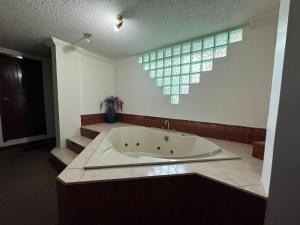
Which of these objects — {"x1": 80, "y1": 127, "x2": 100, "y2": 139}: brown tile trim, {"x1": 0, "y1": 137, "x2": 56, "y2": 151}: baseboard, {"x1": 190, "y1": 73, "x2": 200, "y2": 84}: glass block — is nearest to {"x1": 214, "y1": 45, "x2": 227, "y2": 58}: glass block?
{"x1": 190, "y1": 73, "x2": 200, "y2": 84}: glass block

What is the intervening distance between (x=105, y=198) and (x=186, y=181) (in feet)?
1.91

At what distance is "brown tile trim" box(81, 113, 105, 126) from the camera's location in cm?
267

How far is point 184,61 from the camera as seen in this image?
6.74ft

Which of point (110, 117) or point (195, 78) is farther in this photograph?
point (110, 117)

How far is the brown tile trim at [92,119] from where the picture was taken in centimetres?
267

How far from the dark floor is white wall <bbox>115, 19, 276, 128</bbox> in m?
1.91

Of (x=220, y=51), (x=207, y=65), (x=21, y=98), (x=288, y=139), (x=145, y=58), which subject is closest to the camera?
(x=288, y=139)

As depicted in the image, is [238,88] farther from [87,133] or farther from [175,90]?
[87,133]

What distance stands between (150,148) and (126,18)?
6.19ft

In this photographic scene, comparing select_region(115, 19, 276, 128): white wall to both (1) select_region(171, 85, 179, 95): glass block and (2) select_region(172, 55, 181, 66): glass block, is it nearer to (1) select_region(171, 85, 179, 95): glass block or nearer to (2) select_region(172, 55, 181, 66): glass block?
(1) select_region(171, 85, 179, 95): glass block

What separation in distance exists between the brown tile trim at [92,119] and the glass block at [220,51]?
2.50m

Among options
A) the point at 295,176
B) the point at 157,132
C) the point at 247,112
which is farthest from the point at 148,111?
the point at 295,176

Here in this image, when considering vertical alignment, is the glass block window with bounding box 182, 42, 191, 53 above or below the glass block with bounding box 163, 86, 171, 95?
above

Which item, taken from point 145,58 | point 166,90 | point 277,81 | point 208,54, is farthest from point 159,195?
point 145,58
